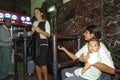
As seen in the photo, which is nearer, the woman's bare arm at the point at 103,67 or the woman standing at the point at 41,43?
the woman's bare arm at the point at 103,67

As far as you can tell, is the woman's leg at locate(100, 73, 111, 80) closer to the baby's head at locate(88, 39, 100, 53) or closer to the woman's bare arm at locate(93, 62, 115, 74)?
the woman's bare arm at locate(93, 62, 115, 74)

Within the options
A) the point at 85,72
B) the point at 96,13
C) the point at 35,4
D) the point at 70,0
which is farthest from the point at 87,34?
the point at 35,4

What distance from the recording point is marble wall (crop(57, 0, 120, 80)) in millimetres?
3406

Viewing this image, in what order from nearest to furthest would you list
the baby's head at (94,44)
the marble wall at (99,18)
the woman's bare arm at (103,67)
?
the woman's bare arm at (103,67) → the baby's head at (94,44) → the marble wall at (99,18)

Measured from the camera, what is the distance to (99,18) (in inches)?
149

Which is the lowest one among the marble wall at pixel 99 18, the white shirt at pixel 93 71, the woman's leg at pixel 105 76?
the woman's leg at pixel 105 76

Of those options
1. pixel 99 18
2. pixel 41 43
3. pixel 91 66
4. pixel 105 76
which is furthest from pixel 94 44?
pixel 99 18

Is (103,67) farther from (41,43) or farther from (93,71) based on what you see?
(41,43)

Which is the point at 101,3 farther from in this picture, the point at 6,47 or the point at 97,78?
the point at 6,47

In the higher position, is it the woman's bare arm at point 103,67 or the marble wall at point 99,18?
the marble wall at point 99,18

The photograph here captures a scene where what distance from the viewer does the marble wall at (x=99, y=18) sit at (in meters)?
3.41

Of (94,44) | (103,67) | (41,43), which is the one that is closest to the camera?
(103,67)

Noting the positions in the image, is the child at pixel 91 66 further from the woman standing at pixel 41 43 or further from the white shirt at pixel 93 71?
the woman standing at pixel 41 43

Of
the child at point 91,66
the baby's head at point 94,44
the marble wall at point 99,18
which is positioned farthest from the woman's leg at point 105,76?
the marble wall at point 99,18
